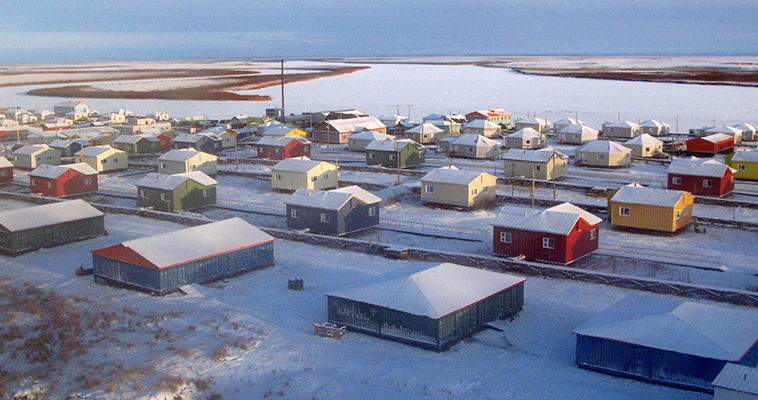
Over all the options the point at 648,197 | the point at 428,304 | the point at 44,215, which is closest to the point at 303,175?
the point at 44,215

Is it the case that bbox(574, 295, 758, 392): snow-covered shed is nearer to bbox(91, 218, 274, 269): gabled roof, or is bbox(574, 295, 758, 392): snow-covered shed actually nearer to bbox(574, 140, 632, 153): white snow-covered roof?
bbox(91, 218, 274, 269): gabled roof

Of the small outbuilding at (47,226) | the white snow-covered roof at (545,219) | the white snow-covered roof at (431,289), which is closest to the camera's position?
the white snow-covered roof at (431,289)

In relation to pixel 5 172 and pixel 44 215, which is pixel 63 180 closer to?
pixel 5 172

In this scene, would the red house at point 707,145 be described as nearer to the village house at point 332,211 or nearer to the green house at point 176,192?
the village house at point 332,211

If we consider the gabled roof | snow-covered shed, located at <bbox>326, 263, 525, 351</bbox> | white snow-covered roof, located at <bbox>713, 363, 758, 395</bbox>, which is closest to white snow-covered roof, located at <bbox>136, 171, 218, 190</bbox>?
the gabled roof

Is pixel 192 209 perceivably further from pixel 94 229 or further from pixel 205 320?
pixel 205 320

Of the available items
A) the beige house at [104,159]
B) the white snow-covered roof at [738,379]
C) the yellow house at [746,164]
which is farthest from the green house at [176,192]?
the yellow house at [746,164]

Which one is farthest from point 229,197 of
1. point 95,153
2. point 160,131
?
point 160,131
